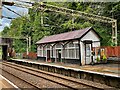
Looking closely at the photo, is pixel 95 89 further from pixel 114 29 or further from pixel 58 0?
pixel 58 0

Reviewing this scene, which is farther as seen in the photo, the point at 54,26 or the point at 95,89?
the point at 54,26

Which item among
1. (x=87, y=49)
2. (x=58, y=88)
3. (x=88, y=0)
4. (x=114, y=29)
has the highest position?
(x=88, y=0)

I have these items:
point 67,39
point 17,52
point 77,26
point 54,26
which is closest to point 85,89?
point 67,39

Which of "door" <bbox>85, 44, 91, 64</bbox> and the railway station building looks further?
"door" <bbox>85, 44, 91, 64</bbox>

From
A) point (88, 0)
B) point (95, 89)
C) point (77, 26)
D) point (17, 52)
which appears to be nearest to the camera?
point (95, 89)

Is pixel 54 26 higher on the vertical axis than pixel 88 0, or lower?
lower

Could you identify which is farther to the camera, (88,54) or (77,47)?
(77,47)

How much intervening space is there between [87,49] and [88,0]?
60.8 feet

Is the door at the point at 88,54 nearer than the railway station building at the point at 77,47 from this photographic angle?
No

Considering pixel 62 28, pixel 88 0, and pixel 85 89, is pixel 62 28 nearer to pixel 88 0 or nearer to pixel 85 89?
pixel 88 0

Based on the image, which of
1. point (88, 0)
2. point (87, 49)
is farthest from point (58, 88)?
point (88, 0)

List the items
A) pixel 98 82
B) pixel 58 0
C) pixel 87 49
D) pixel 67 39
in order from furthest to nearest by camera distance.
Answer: pixel 58 0
pixel 67 39
pixel 87 49
pixel 98 82

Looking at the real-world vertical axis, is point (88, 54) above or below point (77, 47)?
below

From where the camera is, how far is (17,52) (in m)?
51.8
